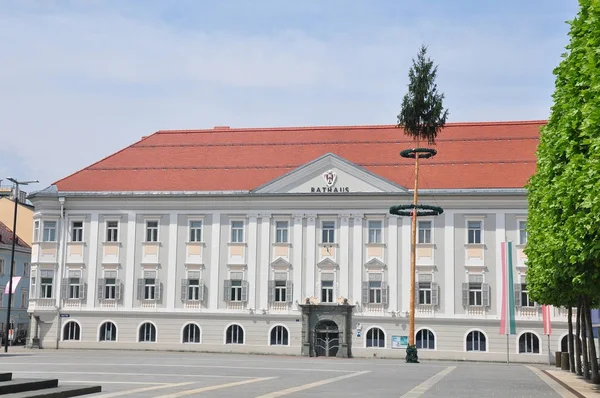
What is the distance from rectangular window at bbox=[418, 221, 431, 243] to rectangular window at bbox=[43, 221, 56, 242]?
25959 millimetres

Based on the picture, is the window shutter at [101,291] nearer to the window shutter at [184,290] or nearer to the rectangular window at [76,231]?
the rectangular window at [76,231]

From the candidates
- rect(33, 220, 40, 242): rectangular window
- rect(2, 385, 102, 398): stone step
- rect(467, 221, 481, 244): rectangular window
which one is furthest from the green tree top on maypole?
rect(2, 385, 102, 398): stone step

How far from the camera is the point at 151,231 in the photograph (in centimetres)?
6150

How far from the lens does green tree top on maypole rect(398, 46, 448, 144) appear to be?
5231 cm

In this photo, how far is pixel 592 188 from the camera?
1800cm

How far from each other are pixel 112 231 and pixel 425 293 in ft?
73.6

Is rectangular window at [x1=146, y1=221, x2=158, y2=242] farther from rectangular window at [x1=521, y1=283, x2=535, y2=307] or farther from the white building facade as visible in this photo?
rectangular window at [x1=521, y1=283, x2=535, y2=307]

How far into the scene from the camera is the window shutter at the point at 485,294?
187ft

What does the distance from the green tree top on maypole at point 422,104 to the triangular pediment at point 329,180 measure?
196 inches

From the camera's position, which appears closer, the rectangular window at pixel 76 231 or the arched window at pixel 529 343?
the arched window at pixel 529 343

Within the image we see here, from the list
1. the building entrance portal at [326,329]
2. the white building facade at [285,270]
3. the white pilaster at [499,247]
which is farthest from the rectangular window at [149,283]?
the white pilaster at [499,247]

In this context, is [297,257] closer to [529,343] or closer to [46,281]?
[529,343]

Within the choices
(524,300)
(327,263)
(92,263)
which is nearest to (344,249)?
(327,263)

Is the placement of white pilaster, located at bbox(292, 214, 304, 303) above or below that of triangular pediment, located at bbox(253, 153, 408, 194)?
below
